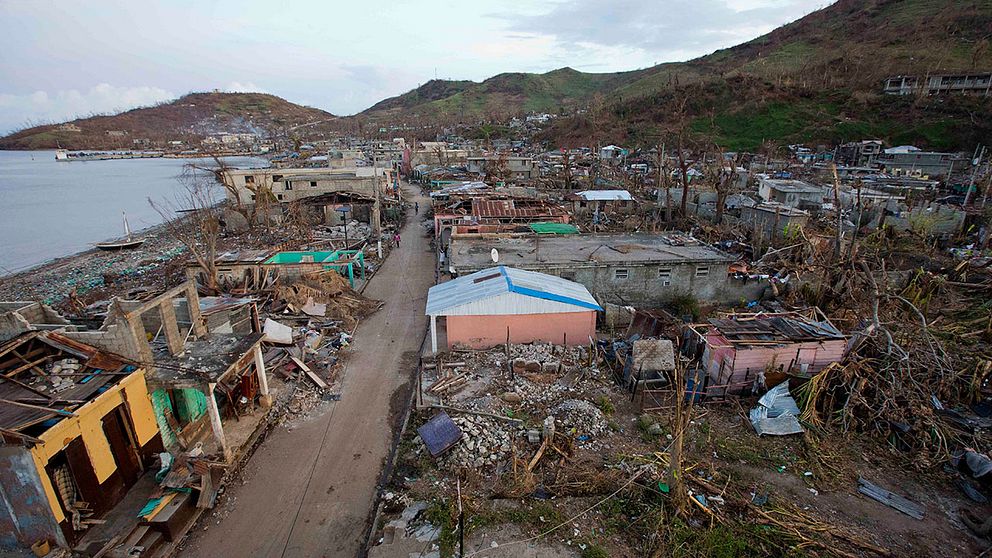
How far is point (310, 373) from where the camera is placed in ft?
44.3

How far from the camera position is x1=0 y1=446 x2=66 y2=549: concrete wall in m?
6.92

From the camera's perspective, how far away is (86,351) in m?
9.02

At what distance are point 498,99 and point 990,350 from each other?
161824 millimetres

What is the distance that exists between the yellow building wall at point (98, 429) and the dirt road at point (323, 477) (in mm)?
2055

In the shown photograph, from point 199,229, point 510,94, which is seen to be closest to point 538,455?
point 199,229

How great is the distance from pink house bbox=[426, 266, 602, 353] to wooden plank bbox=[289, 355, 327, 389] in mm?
3440

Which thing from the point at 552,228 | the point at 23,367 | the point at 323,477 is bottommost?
the point at 323,477

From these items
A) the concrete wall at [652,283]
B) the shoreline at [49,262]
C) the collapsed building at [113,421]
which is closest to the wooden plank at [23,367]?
the collapsed building at [113,421]

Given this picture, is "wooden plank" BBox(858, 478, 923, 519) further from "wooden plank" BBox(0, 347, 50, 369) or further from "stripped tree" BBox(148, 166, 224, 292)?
"stripped tree" BBox(148, 166, 224, 292)

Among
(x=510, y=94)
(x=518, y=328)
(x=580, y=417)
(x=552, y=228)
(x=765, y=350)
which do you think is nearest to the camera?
(x=580, y=417)

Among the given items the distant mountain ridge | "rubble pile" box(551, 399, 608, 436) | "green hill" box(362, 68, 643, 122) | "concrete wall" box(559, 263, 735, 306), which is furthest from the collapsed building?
the distant mountain ridge

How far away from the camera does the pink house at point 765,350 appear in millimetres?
12047

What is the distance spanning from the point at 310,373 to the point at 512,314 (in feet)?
20.9

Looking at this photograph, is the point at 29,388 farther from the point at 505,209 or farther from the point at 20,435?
the point at 505,209
